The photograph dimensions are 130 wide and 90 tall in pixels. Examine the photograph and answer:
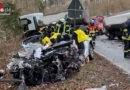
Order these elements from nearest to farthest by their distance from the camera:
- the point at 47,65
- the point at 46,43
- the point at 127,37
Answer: the point at 47,65
the point at 46,43
the point at 127,37

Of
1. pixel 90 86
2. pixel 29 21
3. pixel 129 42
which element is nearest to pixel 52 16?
pixel 29 21

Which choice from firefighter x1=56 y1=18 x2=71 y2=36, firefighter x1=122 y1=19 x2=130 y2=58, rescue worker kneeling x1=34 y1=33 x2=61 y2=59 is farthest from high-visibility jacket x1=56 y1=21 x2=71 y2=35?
rescue worker kneeling x1=34 y1=33 x2=61 y2=59

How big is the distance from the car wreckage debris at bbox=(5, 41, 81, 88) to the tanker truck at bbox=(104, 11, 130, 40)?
10378 millimetres

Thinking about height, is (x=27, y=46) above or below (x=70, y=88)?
above

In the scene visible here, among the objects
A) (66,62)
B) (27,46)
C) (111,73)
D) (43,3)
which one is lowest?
(111,73)

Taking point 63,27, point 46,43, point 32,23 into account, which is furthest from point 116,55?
point 32,23

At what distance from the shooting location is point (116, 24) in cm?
1627

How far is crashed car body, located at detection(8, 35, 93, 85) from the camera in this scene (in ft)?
18.0

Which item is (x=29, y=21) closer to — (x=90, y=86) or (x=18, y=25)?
(x=18, y=25)

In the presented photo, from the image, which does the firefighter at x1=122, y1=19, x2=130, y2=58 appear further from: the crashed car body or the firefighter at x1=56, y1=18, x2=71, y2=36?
the crashed car body

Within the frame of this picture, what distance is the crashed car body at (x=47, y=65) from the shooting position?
18.0ft

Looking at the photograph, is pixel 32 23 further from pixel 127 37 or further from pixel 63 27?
pixel 127 37

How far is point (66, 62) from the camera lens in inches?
236

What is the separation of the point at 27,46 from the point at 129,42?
5.15 meters
